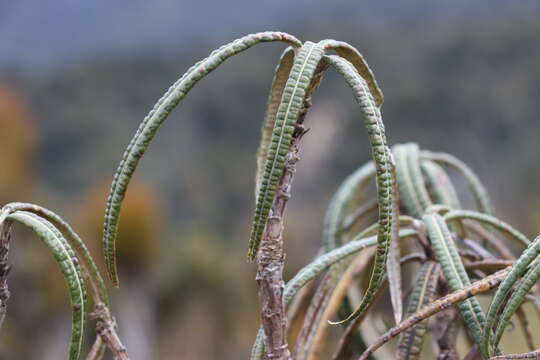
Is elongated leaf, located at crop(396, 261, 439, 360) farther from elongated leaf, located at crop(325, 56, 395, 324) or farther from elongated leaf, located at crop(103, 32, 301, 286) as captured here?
elongated leaf, located at crop(103, 32, 301, 286)

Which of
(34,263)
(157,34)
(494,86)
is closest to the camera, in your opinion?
(34,263)

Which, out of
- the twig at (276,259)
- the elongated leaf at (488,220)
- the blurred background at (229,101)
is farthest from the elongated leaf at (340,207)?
the blurred background at (229,101)

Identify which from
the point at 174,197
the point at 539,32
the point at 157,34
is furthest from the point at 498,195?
the point at 157,34

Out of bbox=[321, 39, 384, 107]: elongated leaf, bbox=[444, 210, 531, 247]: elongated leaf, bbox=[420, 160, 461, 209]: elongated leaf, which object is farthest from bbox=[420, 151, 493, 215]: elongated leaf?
bbox=[321, 39, 384, 107]: elongated leaf

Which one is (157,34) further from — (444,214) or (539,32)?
(444,214)

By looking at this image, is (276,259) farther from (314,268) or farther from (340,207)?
(340,207)

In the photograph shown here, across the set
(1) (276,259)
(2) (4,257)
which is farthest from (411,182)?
(2) (4,257)
